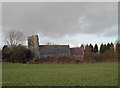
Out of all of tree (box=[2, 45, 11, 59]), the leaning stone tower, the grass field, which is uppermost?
the leaning stone tower

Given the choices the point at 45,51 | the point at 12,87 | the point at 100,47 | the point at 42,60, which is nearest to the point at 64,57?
the point at 42,60

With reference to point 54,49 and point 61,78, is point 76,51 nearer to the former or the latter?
point 54,49

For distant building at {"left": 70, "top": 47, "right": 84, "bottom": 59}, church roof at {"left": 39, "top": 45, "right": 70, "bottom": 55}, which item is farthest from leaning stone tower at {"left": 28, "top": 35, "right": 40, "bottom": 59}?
distant building at {"left": 70, "top": 47, "right": 84, "bottom": 59}

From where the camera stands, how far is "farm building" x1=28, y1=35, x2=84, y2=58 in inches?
3356

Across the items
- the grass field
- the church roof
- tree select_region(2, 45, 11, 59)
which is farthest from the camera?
the church roof

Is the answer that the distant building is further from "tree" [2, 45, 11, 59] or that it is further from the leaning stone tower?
"tree" [2, 45, 11, 59]

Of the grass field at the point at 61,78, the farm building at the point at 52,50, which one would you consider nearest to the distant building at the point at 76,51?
the farm building at the point at 52,50

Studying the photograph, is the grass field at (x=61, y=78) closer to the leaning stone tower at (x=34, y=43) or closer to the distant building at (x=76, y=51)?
the leaning stone tower at (x=34, y=43)

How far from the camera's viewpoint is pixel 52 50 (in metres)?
94.2

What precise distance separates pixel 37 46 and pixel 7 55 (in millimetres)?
20396

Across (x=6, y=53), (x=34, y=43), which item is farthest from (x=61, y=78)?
(x=34, y=43)

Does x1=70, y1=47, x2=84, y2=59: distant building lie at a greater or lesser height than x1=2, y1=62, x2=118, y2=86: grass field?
greater

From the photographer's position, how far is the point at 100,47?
318 ft

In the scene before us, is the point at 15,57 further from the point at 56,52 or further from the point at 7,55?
the point at 56,52
